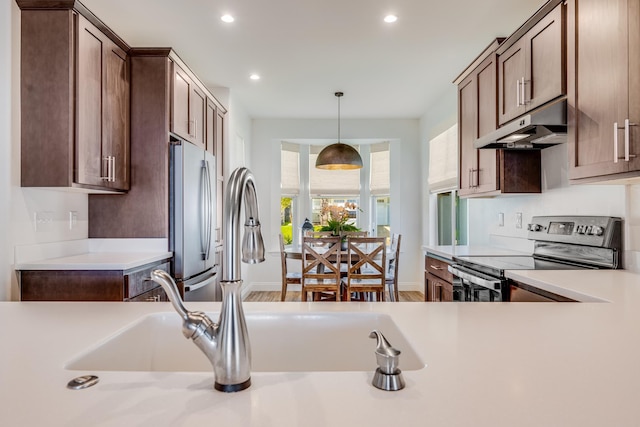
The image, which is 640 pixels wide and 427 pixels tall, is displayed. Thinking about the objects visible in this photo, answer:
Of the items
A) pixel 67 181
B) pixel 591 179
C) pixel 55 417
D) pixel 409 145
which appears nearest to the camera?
pixel 55 417

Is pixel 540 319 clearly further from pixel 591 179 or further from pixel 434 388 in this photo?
pixel 591 179

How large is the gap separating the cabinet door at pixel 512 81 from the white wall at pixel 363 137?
3.24 m

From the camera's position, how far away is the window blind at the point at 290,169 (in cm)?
639

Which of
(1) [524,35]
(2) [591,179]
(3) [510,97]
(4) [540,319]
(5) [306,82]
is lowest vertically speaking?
(4) [540,319]

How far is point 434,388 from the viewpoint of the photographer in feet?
2.22

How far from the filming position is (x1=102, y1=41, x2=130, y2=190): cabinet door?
9.27ft

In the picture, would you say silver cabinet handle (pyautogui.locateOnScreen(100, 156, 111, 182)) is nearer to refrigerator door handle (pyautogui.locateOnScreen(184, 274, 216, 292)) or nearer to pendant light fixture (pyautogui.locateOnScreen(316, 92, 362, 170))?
refrigerator door handle (pyautogui.locateOnScreen(184, 274, 216, 292))

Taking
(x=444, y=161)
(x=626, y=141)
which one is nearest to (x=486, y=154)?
(x=626, y=141)

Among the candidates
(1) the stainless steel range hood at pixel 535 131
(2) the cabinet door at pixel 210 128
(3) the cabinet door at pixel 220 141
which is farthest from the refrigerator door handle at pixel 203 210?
(1) the stainless steel range hood at pixel 535 131

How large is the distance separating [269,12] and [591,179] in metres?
2.40

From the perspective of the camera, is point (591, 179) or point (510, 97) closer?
point (591, 179)

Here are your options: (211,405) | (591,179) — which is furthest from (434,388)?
(591,179)

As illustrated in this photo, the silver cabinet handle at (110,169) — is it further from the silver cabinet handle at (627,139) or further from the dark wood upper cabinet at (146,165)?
the silver cabinet handle at (627,139)

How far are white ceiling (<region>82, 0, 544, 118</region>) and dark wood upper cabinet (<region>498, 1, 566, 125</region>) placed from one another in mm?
452
